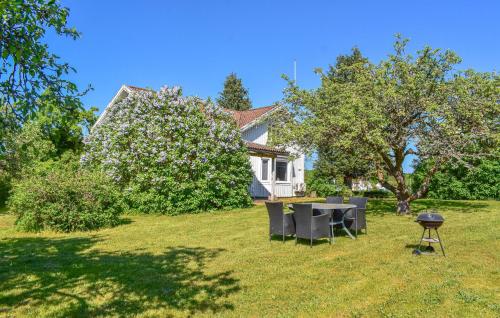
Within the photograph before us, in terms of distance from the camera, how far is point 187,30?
55.5 feet

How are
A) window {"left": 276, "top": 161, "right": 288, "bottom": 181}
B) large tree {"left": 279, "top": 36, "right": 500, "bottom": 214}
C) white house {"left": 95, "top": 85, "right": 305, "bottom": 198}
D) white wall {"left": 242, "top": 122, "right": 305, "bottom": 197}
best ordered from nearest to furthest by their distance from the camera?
large tree {"left": 279, "top": 36, "right": 500, "bottom": 214}
white house {"left": 95, "top": 85, "right": 305, "bottom": 198}
white wall {"left": 242, "top": 122, "right": 305, "bottom": 197}
window {"left": 276, "top": 161, "right": 288, "bottom": 181}

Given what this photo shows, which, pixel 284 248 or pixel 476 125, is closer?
pixel 284 248

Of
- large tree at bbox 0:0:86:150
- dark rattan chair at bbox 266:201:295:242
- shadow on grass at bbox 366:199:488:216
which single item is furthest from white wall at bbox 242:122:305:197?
large tree at bbox 0:0:86:150

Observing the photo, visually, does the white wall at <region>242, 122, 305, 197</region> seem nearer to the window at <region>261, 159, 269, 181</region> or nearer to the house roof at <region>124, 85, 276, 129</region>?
the window at <region>261, 159, 269, 181</region>

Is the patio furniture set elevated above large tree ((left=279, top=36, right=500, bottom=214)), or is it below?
below

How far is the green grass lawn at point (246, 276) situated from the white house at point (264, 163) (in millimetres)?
12532

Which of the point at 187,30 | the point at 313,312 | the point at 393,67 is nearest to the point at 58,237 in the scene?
the point at 313,312

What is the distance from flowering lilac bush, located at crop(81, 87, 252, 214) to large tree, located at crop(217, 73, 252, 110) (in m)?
29.9

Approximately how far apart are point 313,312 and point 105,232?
323 inches

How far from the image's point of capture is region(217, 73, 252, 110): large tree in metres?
47.5

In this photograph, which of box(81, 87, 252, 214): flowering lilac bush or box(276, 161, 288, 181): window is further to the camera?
box(276, 161, 288, 181): window

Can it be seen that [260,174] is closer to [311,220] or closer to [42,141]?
[42,141]

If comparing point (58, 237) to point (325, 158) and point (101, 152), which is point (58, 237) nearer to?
point (101, 152)

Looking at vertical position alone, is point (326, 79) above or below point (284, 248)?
above
